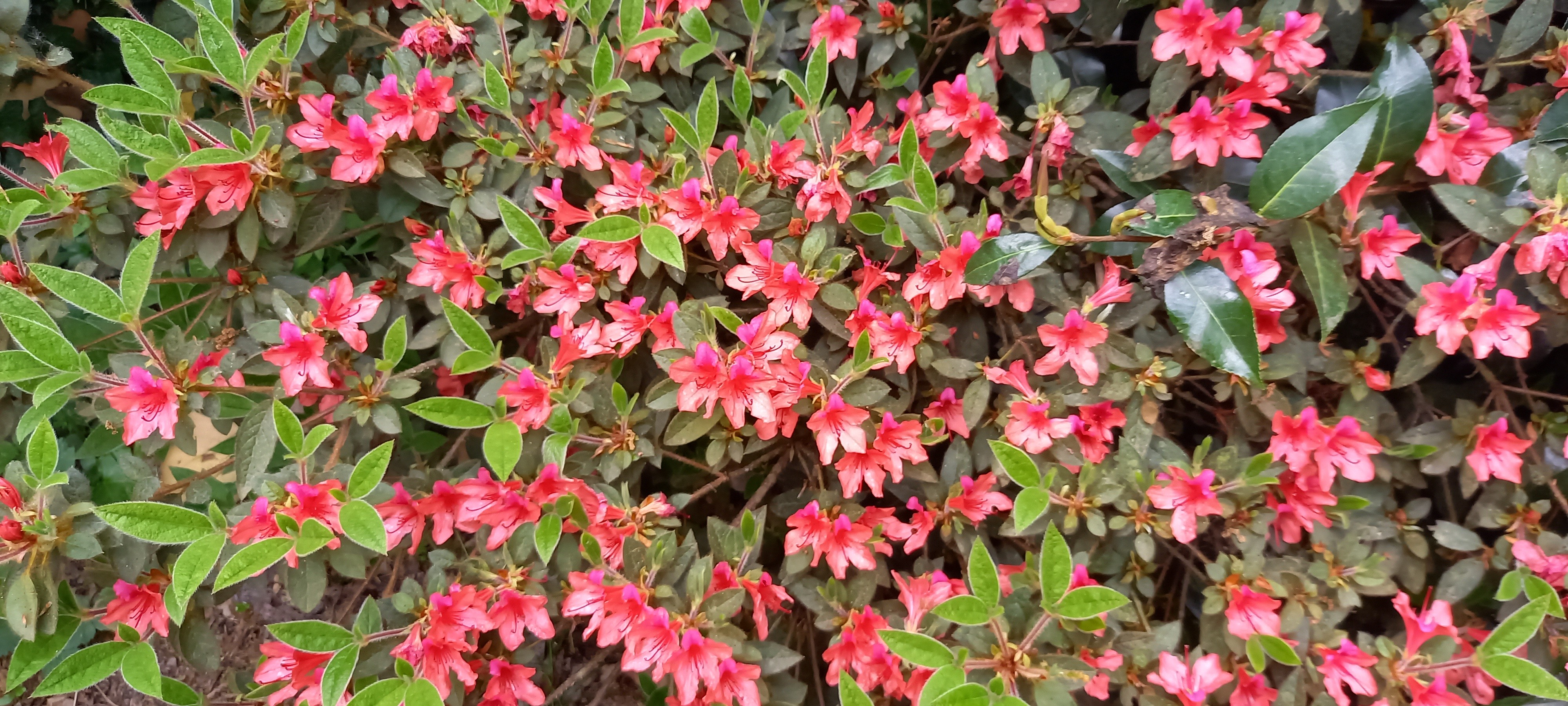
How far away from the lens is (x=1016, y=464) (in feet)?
2.71

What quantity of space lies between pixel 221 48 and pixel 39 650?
2.22ft

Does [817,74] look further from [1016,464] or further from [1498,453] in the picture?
[1498,453]

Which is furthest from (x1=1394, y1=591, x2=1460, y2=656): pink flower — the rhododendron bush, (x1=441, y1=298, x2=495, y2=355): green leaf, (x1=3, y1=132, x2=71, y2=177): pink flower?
(x1=3, y1=132, x2=71, y2=177): pink flower

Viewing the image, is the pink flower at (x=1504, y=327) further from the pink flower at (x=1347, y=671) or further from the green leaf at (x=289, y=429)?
the green leaf at (x=289, y=429)

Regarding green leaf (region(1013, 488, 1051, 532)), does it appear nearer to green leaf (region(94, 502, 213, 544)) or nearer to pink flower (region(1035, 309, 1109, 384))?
pink flower (region(1035, 309, 1109, 384))

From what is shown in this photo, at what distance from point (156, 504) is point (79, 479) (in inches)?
10.8

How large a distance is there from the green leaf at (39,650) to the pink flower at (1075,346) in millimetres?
1108

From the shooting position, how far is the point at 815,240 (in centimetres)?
93

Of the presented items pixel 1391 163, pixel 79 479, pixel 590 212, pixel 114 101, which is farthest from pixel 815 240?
pixel 79 479

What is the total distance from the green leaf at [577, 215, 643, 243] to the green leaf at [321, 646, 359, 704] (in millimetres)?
480

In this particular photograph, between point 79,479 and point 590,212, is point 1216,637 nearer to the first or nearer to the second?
point 590,212

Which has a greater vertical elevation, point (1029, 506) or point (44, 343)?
point (44, 343)

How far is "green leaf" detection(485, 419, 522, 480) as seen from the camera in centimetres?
79

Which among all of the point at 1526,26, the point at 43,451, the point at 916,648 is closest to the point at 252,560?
the point at 43,451
